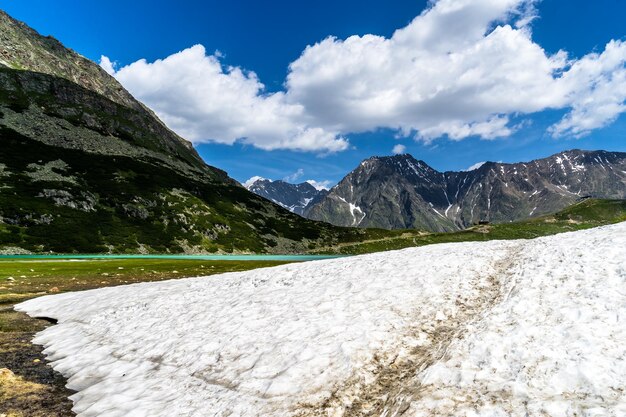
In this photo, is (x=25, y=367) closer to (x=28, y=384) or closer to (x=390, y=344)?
(x=28, y=384)

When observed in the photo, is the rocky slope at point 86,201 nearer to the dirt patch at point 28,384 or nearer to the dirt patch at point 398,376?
the dirt patch at point 28,384

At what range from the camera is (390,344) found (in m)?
12.1

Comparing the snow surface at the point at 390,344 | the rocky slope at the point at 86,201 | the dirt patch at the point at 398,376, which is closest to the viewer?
the snow surface at the point at 390,344

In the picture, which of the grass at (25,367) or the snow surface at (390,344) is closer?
the snow surface at (390,344)

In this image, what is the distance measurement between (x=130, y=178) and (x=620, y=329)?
618ft

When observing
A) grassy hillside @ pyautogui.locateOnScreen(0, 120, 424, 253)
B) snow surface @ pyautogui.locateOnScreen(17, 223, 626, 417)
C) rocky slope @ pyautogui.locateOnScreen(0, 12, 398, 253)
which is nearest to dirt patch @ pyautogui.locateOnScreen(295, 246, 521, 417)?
snow surface @ pyautogui.locateOnScreen(17, 223, 626, 417)

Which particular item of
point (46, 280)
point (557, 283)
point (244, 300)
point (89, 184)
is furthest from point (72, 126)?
point (557, 283)

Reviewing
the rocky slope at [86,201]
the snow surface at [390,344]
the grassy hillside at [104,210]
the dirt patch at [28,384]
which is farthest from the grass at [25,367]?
the grassy hillside at [104,210]

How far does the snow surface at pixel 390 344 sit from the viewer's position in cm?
900

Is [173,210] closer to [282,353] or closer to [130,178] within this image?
[130,178]

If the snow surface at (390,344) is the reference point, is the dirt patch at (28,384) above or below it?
below

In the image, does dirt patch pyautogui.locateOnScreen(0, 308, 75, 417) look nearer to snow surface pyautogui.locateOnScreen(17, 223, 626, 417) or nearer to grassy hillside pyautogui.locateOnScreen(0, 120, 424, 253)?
snow surface pyautogui.locateOnScreen(17, 223, 626, 417)

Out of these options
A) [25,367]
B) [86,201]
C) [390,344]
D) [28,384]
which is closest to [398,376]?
[390,344]

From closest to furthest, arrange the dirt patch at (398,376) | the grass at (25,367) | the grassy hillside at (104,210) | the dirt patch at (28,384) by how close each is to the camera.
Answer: the dirt patch at (398,376) → the dirt patch at (28,384) → the grass at (25,367) → the grassy hillside at (104,210)
